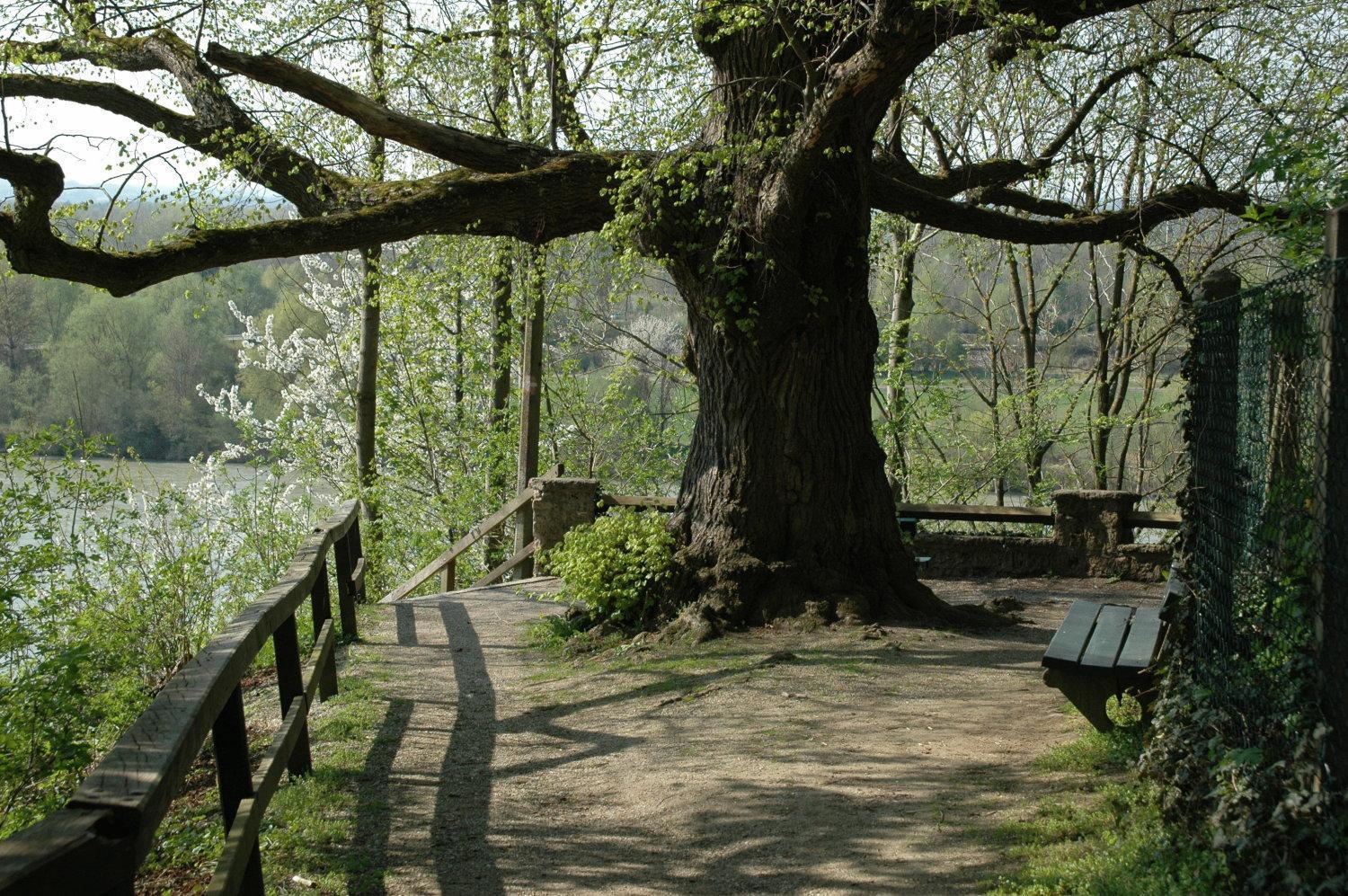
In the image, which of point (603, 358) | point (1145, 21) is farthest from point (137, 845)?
point (603, 358)

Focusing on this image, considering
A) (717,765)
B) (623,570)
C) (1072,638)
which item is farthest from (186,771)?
(623,570)

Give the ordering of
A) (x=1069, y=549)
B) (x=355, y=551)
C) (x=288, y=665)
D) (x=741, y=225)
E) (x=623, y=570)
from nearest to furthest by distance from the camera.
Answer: (x=288, y=665) → (x=741, y=225) → (x=623, y=570) → (x=355, y=551) → (x=1069, y=549)

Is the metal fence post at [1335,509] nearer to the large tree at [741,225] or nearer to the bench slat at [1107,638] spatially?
the bench slat at [1107,638]

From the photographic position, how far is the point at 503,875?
4.85 metres

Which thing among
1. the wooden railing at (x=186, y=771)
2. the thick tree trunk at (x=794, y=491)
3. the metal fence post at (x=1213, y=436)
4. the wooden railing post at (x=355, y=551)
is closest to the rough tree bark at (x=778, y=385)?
the thick tree trunk at (x=794, y=491)

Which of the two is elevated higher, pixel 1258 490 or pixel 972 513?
pixel 1258 490

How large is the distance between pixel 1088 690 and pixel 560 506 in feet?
27.7

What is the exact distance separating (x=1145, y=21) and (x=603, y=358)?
1718 centimetres

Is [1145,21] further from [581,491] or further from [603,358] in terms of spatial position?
[603,358]

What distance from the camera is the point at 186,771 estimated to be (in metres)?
2.99

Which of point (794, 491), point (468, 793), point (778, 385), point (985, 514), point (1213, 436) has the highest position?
point (778, 385)

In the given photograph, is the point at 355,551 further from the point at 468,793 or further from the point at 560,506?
the point at 468,793

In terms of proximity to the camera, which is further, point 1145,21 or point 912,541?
point 1145,21

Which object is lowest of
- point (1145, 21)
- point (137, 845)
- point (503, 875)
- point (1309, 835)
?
point (503, 875)
